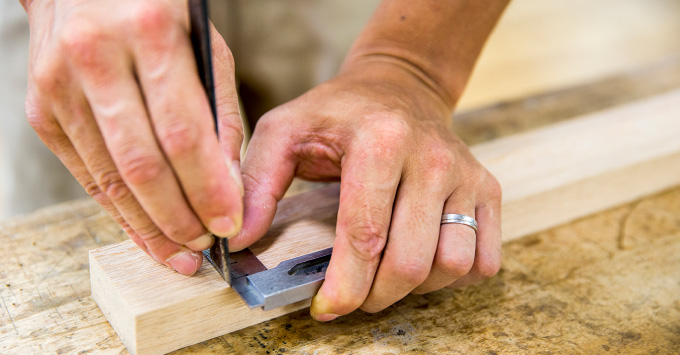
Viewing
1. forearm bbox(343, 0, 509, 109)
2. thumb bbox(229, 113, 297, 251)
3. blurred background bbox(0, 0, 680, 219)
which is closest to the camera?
thumb bbox(229, 113, 297, 251)

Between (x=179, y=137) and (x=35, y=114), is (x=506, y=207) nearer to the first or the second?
(x=179, y=137)

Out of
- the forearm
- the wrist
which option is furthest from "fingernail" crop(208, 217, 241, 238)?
the forearm

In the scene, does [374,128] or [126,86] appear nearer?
[126,86]

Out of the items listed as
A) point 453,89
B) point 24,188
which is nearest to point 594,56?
point 453,89

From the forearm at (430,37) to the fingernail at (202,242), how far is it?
0.61 meters

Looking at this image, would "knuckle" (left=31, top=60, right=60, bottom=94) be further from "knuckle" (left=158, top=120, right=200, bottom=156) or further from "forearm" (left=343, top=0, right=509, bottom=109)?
"forearm" (left=343, top=0, right=509, bottom=109)

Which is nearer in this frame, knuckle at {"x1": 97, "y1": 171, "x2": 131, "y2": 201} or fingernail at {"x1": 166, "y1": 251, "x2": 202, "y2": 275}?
knuckle at {"x1": 97, "y1": 171, "x2": 131, "y2": 201}

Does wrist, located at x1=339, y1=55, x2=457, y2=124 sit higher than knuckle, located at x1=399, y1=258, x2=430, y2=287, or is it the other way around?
wrist, located at x1=339, y1=55, x2=457, y2=124

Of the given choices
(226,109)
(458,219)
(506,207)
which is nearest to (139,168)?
(226,109)

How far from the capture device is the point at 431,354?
0.94 m

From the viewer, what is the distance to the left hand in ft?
3.09

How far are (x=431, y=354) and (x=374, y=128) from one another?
39cm

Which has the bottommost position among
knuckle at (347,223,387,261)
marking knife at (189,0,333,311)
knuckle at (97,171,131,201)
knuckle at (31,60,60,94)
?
marking knife at (189,0,333,311)

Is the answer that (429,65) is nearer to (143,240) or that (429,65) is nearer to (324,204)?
(324,204)
